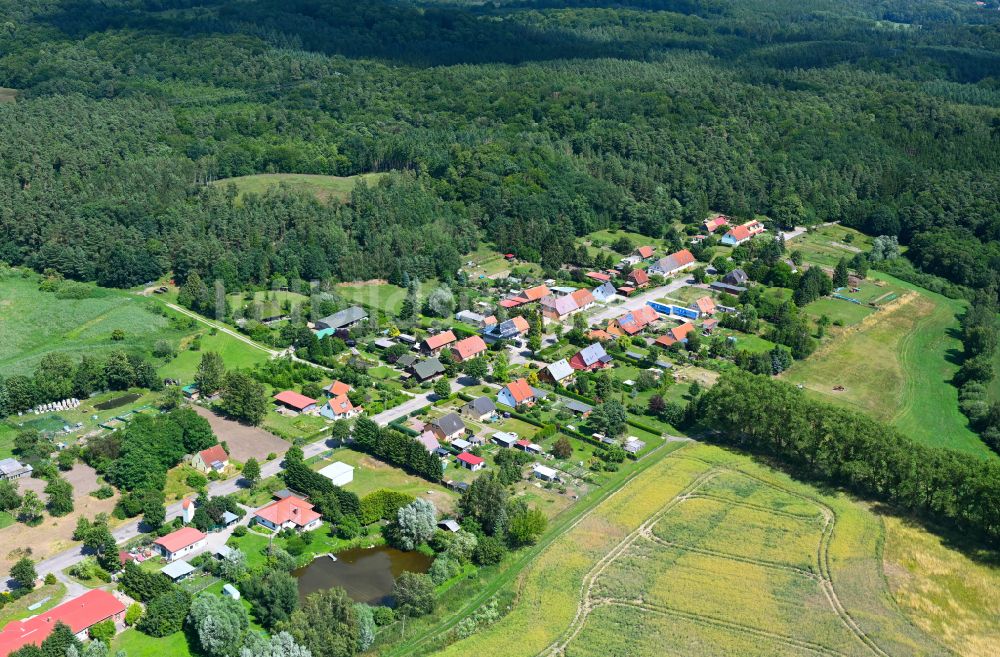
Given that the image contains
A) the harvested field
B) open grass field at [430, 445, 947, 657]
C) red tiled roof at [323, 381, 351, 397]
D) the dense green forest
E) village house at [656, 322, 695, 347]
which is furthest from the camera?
the dense green forest

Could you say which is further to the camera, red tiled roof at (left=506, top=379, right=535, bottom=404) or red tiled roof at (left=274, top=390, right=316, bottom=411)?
red tiled roof at (left=506, top=379, right=535, bottom=404)

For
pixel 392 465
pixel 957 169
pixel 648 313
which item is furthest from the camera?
pixel 957 169

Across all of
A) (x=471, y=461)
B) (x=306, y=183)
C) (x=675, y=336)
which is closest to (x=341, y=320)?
(x=471, y=461)

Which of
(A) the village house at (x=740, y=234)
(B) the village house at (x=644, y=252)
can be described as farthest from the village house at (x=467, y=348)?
(A) the village house at (x=740, y=234)

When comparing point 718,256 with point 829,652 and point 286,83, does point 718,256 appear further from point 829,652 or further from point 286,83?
point 286,83

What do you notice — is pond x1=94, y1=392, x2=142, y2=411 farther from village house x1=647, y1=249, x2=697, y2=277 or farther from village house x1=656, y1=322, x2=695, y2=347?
village house x1=647, y1=249, x2=697, y2=277

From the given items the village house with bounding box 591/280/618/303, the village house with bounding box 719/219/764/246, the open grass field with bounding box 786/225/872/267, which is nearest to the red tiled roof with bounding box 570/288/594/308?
the village house with bounding box 591/280/618/303

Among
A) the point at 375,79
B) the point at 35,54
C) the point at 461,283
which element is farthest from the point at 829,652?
the point at 35,54
